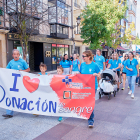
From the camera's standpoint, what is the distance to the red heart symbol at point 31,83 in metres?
4.65

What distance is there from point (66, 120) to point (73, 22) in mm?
22283

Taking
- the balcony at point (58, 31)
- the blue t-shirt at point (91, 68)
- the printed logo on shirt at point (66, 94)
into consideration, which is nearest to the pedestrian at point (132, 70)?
the blue t-shirt at point (91, 68)

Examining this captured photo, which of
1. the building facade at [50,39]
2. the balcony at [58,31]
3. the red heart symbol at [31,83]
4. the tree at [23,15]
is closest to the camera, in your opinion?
the red heart symbol at [31,83]

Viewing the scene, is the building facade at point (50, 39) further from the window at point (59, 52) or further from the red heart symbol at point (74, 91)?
the red heart symbol at point (74, 91)

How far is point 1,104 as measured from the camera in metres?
4.79

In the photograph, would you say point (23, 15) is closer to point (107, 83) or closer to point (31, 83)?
point (107, 83)

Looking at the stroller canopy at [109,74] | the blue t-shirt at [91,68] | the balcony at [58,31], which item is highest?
the balcony at [58,31]

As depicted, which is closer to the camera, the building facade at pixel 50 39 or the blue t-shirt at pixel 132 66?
the blue t-shirt at pixel 132 66

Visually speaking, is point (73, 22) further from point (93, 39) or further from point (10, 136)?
point (10, 136)

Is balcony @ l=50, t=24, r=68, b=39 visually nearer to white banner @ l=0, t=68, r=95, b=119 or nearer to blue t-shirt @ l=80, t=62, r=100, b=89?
white banner @ l=0, t=68, r=95, b=119

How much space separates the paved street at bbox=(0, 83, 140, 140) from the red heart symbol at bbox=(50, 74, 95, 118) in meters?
0.46

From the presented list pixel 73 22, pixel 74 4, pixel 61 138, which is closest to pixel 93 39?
pixel 73 22

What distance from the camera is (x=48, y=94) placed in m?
4.54

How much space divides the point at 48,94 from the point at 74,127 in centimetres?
108
